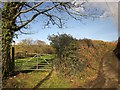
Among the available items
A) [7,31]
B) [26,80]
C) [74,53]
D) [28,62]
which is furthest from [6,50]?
[74,53]

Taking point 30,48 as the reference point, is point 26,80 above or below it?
below

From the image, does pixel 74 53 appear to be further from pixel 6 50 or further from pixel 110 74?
pixel 110 74

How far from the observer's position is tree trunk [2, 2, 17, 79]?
8406 millimetres

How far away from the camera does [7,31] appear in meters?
8.54

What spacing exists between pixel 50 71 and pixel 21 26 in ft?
7.14

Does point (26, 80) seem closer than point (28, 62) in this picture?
Yes

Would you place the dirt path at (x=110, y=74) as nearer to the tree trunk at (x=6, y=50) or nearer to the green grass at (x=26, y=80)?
the green grass at (x=26, y=80)

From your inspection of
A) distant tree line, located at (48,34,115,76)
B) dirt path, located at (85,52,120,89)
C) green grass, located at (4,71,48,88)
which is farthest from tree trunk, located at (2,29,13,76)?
dirt path, located at (85,52,120,89)

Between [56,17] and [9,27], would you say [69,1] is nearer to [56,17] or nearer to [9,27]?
[56,17]

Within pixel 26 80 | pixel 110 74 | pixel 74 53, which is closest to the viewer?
pixel 110 74

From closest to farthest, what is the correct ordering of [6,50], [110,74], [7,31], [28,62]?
1. [110,74]
2. [7,31]
3. [6,50]
4. [28,62]

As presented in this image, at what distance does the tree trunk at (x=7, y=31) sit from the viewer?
8406mm

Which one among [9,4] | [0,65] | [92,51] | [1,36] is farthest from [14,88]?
[92,51]

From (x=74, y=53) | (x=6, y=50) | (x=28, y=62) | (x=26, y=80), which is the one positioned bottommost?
(x=26, y=80)
